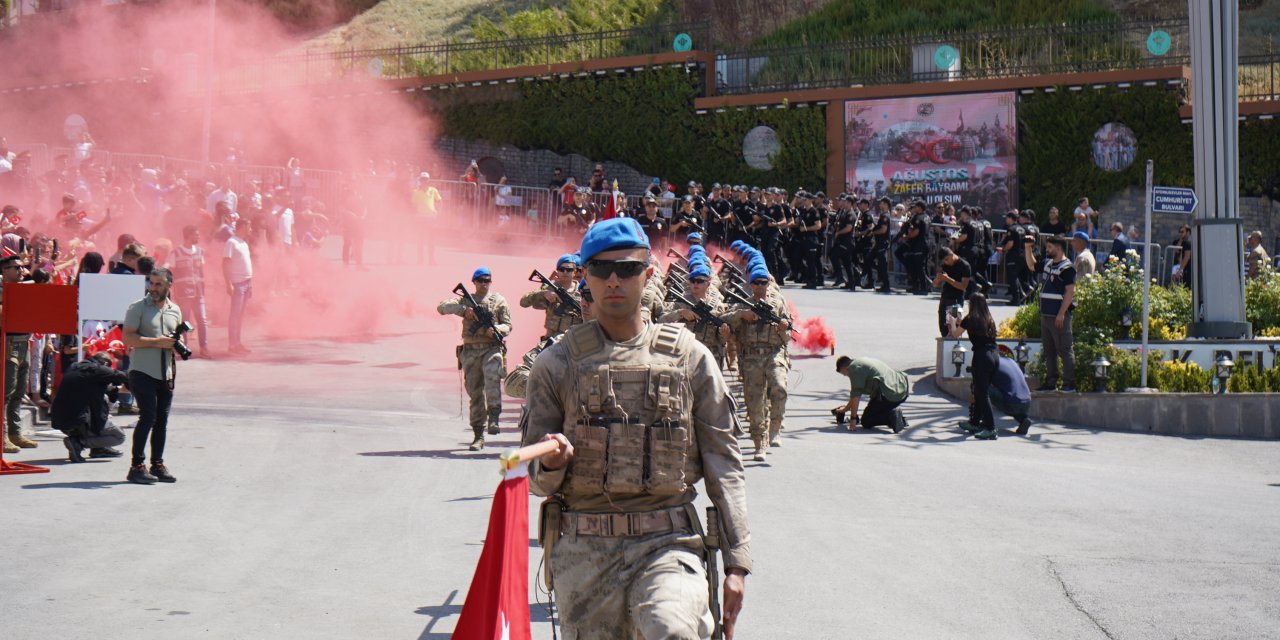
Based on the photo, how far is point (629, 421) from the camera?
15.2 ft

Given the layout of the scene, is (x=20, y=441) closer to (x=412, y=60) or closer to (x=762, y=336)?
(x=762, y=336)

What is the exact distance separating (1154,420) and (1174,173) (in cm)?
1641

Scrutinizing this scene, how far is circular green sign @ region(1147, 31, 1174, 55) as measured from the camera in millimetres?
30984

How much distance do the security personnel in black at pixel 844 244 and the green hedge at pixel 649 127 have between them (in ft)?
20.3

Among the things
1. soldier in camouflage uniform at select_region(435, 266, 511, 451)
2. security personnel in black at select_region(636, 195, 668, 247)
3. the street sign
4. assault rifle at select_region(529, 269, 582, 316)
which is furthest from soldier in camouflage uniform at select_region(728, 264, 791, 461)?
security personnel in black at select_region(636, 195, 668, 247)

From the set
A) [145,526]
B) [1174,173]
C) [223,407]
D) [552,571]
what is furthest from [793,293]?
[552,571]

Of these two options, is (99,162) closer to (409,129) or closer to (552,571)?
(409,129)

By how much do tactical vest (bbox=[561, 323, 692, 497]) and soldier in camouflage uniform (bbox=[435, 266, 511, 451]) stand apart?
A: 9.50 metres

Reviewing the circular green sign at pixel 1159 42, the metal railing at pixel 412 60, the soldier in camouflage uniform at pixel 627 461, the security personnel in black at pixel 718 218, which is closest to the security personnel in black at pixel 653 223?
the security personnel in black at pixel 718 218

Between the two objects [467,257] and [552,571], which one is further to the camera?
[467,257]

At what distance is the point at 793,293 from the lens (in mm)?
26984

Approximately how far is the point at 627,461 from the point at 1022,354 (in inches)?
549

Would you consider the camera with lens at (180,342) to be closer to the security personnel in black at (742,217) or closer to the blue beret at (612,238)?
the blue beret at (612,238)

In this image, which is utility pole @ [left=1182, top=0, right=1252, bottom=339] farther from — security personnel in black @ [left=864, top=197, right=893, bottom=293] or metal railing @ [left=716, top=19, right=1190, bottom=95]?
metal railing @ [left=716, top=19, right=1190, bottom=95]
